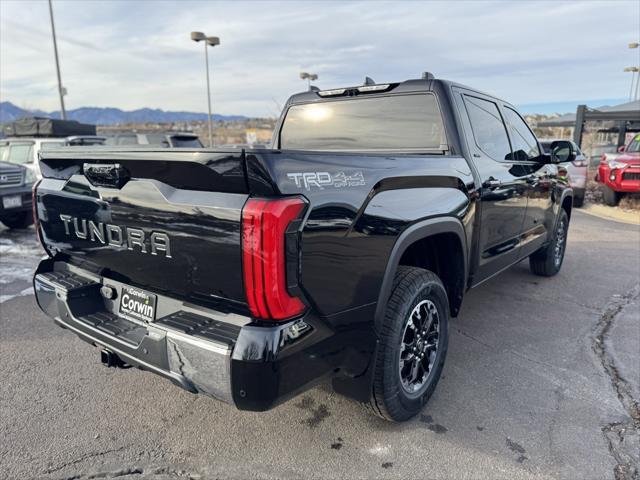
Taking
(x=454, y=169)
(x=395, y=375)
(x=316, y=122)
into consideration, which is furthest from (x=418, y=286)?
(x=316, y=122)

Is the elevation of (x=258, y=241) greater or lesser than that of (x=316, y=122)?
lesser

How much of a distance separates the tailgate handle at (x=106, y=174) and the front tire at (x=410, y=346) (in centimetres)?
149

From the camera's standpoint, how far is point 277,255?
5.68ft

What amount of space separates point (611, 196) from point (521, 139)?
29.5 feet

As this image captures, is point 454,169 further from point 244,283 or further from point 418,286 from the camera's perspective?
point 244,283

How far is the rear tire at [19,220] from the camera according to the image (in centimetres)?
800

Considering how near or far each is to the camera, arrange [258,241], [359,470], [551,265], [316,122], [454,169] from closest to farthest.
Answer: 1. [258,241]
2. [359,470]
3. [454,169]
4. [316,122]
5. [551,265]

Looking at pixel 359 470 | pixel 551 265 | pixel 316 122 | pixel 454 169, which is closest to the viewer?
pixel 359 470

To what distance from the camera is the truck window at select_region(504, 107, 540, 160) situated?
13.6 feet

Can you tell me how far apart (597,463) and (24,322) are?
444 centimetres

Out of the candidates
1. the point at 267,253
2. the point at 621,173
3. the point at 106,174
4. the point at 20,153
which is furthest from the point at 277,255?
the point at 621,173

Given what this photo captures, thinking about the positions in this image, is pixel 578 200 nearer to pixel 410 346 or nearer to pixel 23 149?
pixel 410 346

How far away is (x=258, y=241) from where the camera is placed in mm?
1718

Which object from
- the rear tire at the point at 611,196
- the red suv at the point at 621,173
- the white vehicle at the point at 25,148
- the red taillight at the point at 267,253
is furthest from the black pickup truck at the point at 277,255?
the rear tire at the point at 611,196
